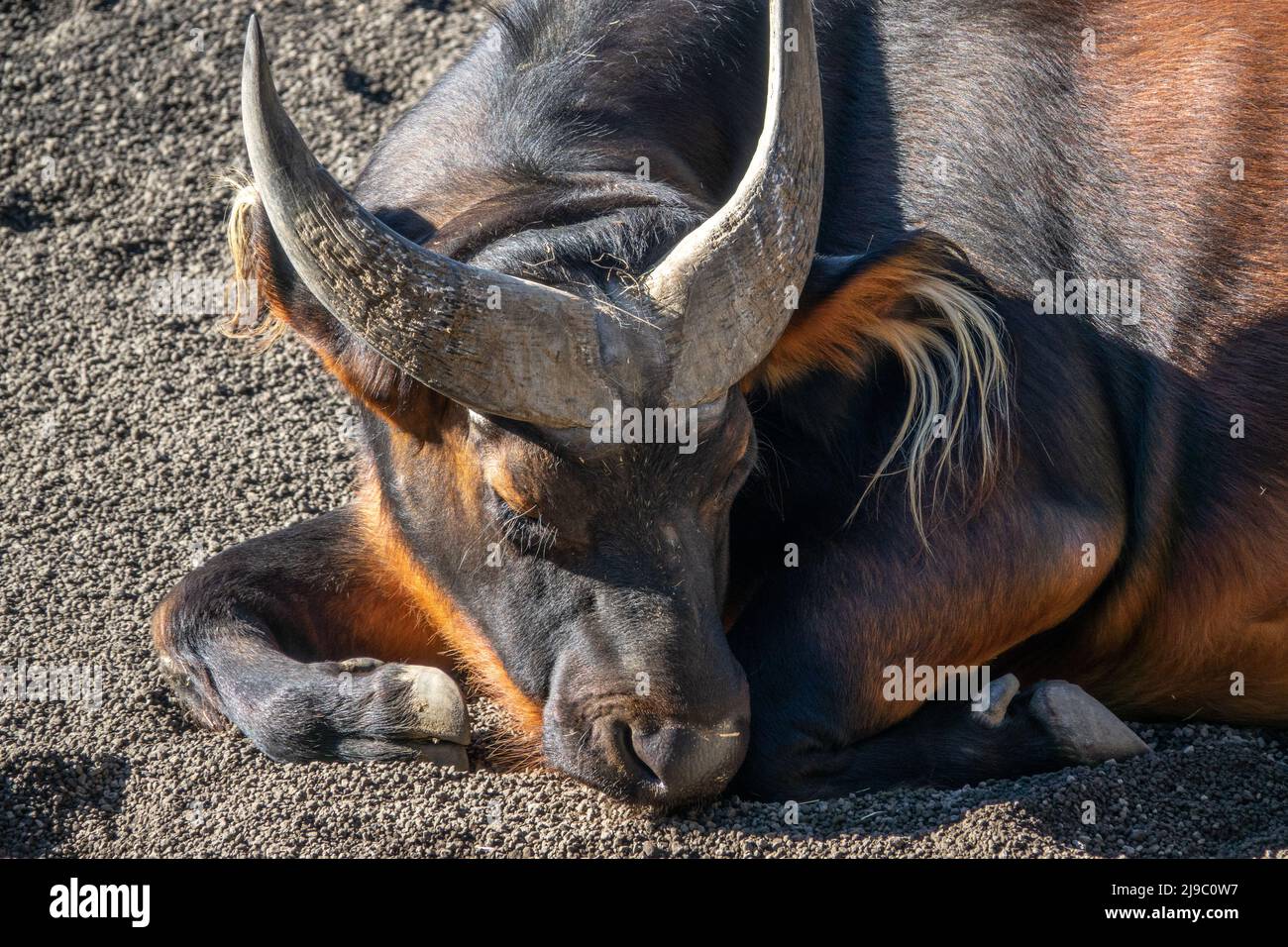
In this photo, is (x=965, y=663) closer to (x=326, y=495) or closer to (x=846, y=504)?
(x=846, y=504)

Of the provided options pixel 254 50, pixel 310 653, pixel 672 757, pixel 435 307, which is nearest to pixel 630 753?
pixel 672 757

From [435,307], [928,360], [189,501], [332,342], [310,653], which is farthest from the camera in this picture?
[189,501]

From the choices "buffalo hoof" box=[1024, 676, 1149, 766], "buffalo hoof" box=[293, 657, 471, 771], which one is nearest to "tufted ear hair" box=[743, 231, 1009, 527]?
"buffalo hoof" box=[1024, 676, 1149, 766]

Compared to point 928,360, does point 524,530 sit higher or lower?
lower

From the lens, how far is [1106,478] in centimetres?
491

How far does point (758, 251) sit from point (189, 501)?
3159mm

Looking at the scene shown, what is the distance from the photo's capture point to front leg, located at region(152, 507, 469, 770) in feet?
14.8

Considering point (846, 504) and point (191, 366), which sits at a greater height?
point (846, 504)

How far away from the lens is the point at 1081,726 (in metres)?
4.60

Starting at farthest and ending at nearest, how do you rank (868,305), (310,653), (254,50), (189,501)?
(189,501) → (310,653) → (868,305) → (254,50)

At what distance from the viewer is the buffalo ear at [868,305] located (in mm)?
4445

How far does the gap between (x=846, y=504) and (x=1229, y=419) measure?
4.29 feet

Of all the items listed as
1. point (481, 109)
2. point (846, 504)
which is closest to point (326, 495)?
point (481, 109)

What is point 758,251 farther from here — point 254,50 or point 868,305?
point 254,50
